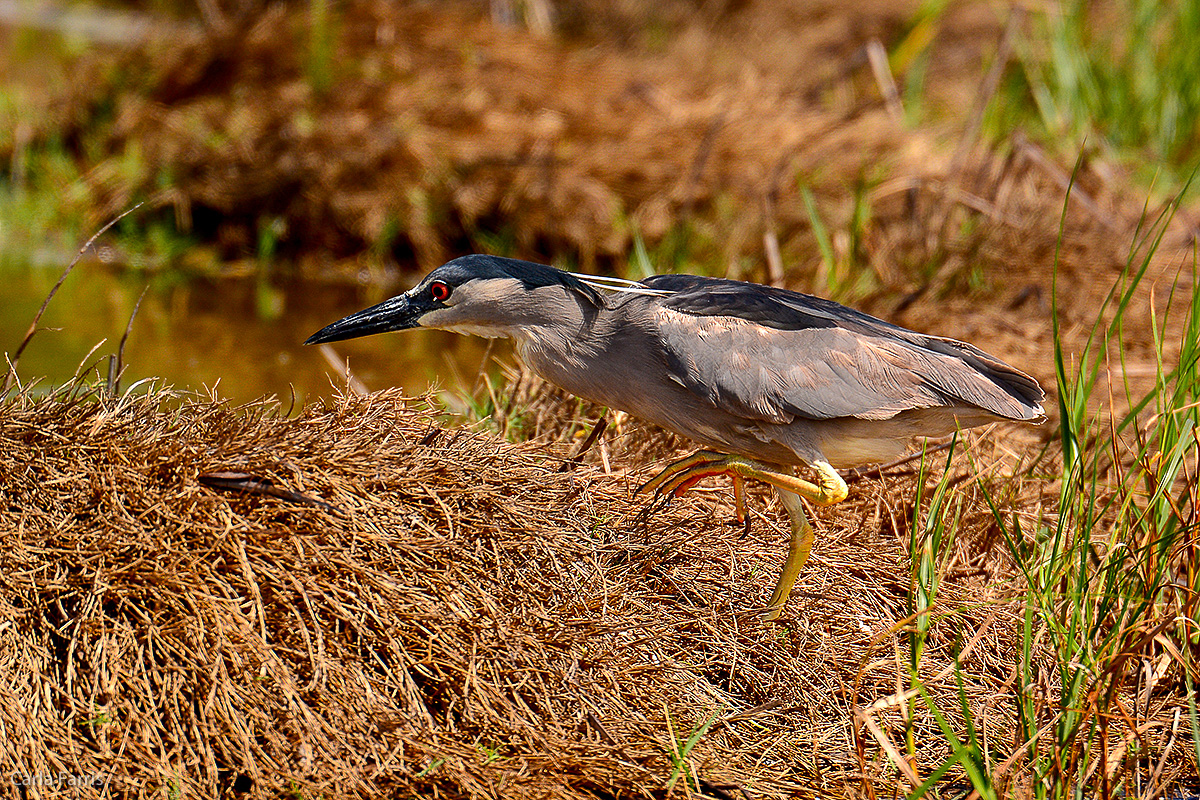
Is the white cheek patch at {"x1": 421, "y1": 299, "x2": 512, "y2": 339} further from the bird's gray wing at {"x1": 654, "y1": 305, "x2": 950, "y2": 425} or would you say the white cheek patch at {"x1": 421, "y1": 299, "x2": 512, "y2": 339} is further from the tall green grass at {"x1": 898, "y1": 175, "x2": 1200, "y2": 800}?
the tall green grass at {"x1": 898, "y1": 175, "x2": 1200, "y2": 800}

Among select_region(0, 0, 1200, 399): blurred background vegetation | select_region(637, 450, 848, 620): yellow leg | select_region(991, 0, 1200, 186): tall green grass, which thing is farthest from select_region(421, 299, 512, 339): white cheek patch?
select_region(991, 0, 1200, 186): tall green grass

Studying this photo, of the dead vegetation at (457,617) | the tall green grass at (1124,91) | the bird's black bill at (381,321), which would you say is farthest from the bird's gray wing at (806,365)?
the tall green grass at (1124,91)

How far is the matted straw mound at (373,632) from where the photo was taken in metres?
2.14

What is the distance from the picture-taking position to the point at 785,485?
9.23 feet

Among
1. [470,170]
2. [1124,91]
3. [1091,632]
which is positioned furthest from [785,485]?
[1124,91]

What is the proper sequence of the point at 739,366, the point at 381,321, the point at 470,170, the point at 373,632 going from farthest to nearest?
the point at 470,170
the point at 381,321
the point at 739,366
the point at 373,632

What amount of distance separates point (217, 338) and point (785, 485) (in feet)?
10.4

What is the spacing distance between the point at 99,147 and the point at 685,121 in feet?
11.1

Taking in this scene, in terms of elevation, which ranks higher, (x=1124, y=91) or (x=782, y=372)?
(x=1124, y=91)

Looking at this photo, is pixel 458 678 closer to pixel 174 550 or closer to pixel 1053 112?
pixel 174 550

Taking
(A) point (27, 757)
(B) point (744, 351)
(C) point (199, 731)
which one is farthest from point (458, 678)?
(B) point (744, 351)

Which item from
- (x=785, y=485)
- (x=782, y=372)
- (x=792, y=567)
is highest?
(x=782, y=372)

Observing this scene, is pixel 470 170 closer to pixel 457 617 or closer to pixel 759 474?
pixel 759 474

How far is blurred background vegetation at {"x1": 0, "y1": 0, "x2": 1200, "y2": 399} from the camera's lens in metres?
5.17
